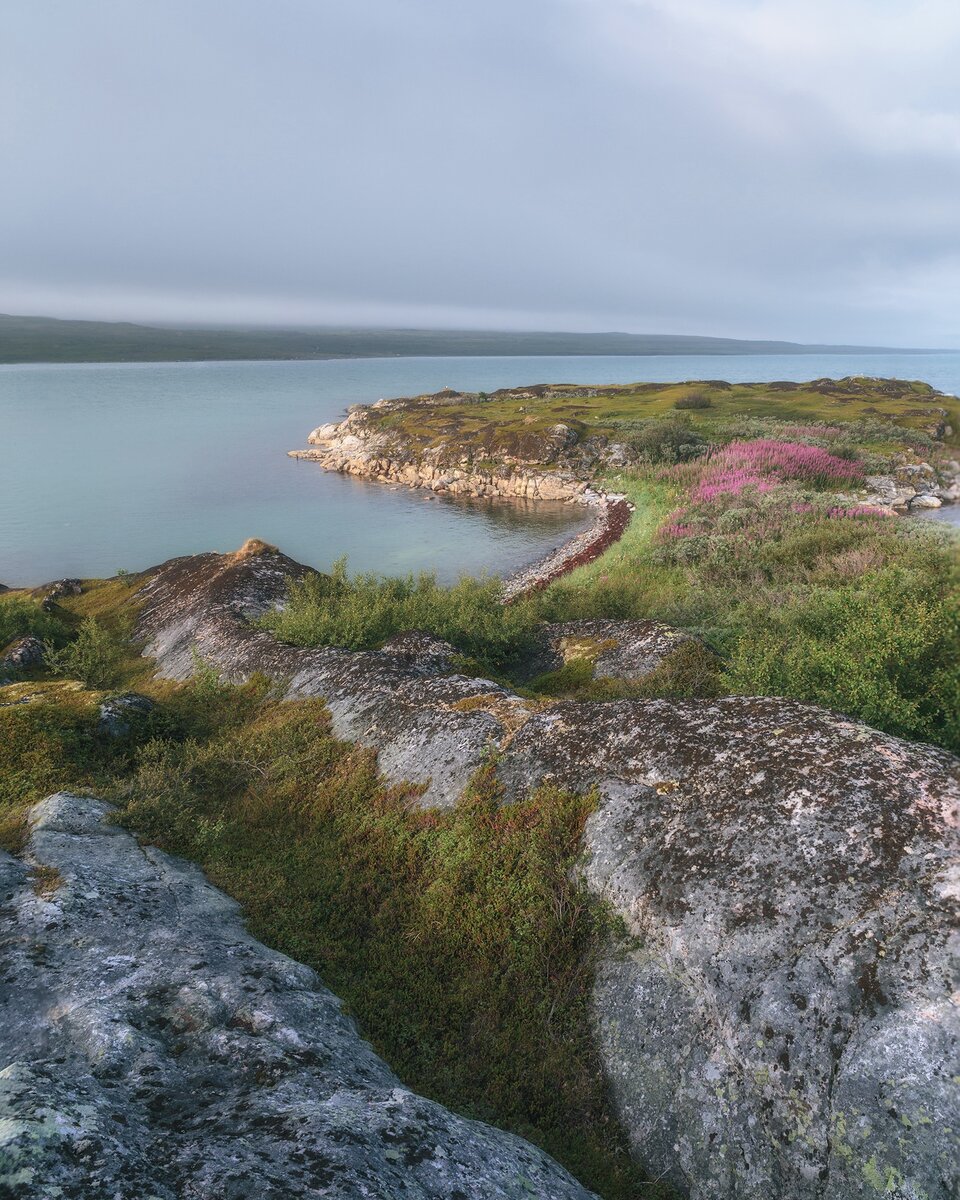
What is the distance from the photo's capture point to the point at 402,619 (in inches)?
906

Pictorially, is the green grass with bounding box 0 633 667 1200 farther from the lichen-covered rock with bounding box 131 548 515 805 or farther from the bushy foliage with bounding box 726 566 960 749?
the bushy foliage with bounding box 726 566 960 749

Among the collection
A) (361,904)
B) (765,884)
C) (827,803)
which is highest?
(827,803)

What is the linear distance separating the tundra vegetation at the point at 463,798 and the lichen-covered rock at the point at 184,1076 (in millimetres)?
1402

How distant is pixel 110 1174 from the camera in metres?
4.23

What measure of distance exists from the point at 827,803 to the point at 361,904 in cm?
744

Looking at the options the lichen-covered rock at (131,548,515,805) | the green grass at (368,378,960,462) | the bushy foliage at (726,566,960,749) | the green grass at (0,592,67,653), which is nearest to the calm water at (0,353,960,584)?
the green grass at (368,378,960,462)

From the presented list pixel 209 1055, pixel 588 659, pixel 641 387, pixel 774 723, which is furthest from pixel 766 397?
pixel 209 1055

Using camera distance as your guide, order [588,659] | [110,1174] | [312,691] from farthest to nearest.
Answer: [588,659] < [312,691] < [110,1174]

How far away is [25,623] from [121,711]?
43.6 feet

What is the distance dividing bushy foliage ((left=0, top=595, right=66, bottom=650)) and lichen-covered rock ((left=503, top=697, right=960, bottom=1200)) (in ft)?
81.4

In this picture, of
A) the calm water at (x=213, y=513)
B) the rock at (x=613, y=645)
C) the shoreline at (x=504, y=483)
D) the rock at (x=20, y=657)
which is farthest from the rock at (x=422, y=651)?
the calm water at (x=213, y=513)

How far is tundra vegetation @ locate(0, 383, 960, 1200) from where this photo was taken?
843 cm

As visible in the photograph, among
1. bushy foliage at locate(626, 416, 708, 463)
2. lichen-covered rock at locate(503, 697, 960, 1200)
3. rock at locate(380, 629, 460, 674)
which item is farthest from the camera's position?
bushy foliage at locate(626, 416, 708, 463)

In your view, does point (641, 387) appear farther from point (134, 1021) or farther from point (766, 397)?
point (134, 1021)
